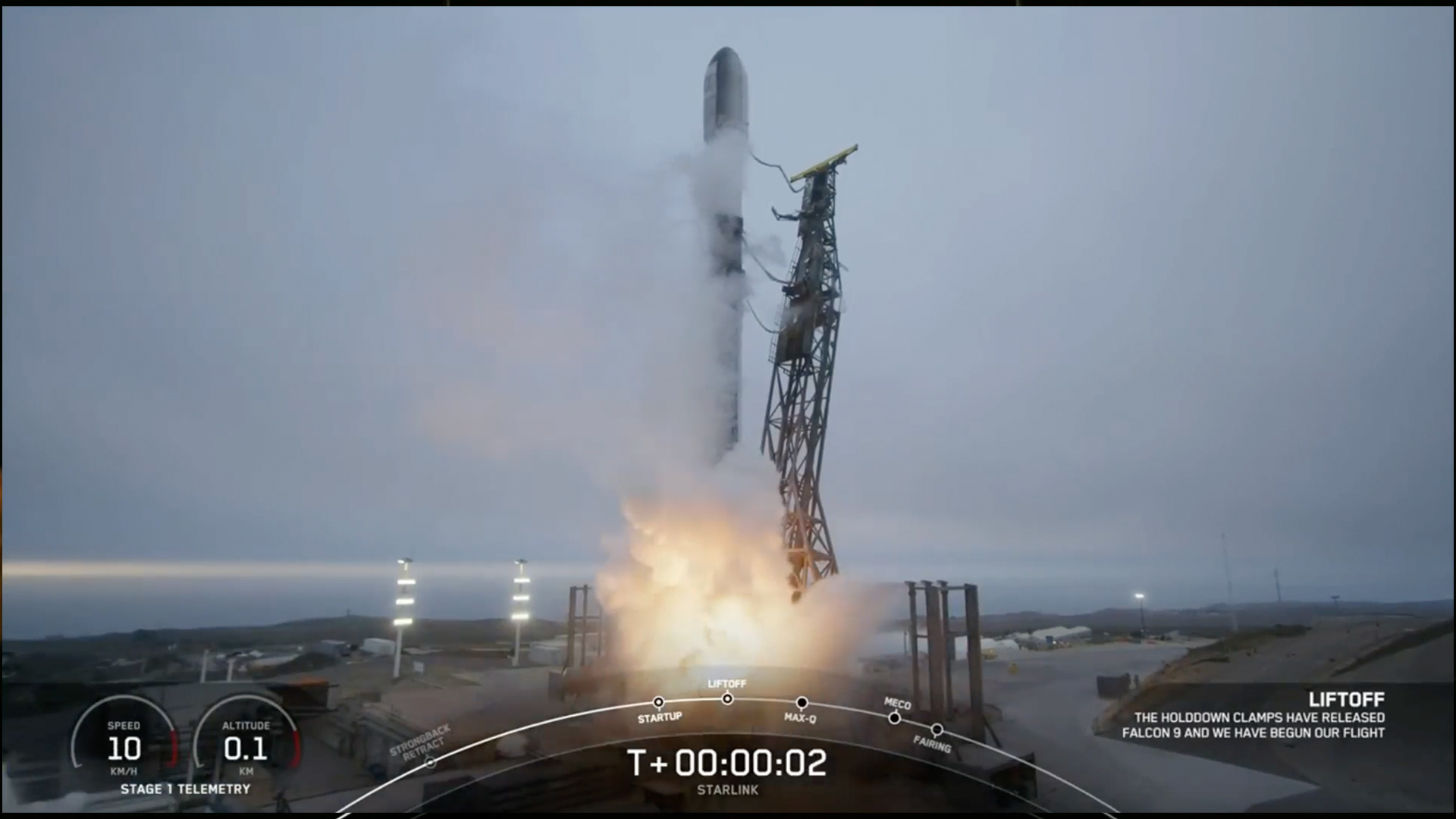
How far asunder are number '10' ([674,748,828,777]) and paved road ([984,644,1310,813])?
1.71m

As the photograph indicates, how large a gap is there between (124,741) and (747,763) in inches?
171

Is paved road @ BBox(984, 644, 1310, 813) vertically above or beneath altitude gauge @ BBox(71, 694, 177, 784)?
beneath

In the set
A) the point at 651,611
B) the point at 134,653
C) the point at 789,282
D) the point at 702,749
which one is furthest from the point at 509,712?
the point at 789,282

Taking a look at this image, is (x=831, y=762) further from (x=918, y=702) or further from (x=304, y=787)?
(x=304, y=787)

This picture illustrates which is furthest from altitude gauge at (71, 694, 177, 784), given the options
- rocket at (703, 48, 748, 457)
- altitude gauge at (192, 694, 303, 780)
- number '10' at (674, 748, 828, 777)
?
rocket at (703, 48, 748, 457)

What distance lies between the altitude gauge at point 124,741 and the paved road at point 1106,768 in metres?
6.18

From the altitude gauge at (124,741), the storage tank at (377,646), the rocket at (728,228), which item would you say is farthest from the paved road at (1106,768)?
the altitude gauge at (124,741)

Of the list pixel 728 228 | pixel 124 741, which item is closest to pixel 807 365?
pixel 728 228

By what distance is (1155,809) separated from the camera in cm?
493

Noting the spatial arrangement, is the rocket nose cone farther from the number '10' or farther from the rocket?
the number '10'

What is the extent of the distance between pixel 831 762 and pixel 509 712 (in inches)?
95.4

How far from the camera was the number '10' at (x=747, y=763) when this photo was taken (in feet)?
16.1

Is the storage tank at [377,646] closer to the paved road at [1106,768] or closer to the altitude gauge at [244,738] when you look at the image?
the altitude gauge at [244,738]

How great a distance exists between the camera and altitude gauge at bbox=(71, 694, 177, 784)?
4934 mm
